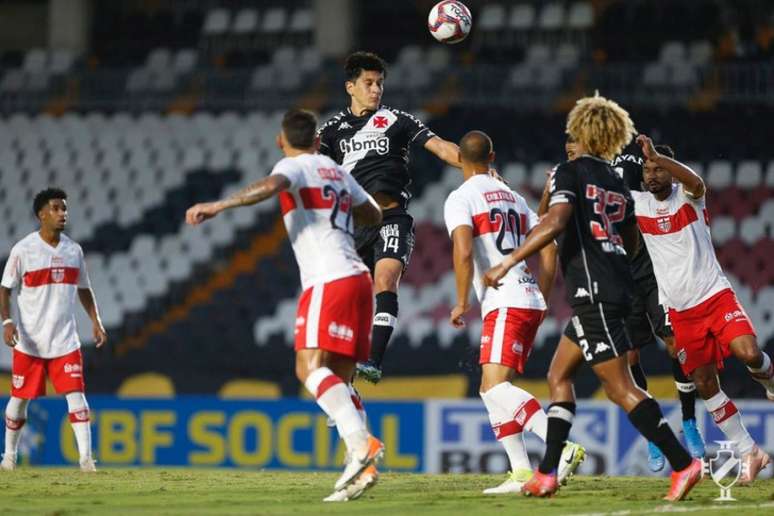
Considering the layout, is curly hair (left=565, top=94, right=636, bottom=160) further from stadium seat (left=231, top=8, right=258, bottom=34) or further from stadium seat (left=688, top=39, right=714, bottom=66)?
stadium seat (left=231, top=8, right=258, bottom=34)

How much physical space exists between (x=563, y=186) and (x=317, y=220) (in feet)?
4.74

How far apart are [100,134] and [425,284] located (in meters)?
7.43

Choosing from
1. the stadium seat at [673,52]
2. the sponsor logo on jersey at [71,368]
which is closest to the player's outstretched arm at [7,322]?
the sponsor logo on jersey at [71,368]

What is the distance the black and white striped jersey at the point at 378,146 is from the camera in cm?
1080

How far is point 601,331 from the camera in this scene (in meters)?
8.16

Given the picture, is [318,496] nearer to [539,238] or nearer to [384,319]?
[384,319]

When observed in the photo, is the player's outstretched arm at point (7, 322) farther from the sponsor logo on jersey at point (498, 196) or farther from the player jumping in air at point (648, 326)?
the player jumping in air at point (648, 326)

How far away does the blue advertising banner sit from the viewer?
16531 mm

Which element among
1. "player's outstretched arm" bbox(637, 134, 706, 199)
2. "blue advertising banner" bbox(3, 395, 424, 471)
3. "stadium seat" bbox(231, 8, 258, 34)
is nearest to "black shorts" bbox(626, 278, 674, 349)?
"player's outstretched arm" bbox(637, 134, 706, 199)

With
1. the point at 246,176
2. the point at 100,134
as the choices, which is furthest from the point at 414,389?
the point at 100,134

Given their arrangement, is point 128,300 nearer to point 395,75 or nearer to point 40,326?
point 395,75

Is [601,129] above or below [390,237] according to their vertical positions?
above

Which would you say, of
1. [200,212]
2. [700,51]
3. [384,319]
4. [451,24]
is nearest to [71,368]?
[384,319]

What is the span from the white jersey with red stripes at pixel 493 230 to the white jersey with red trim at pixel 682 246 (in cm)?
151
